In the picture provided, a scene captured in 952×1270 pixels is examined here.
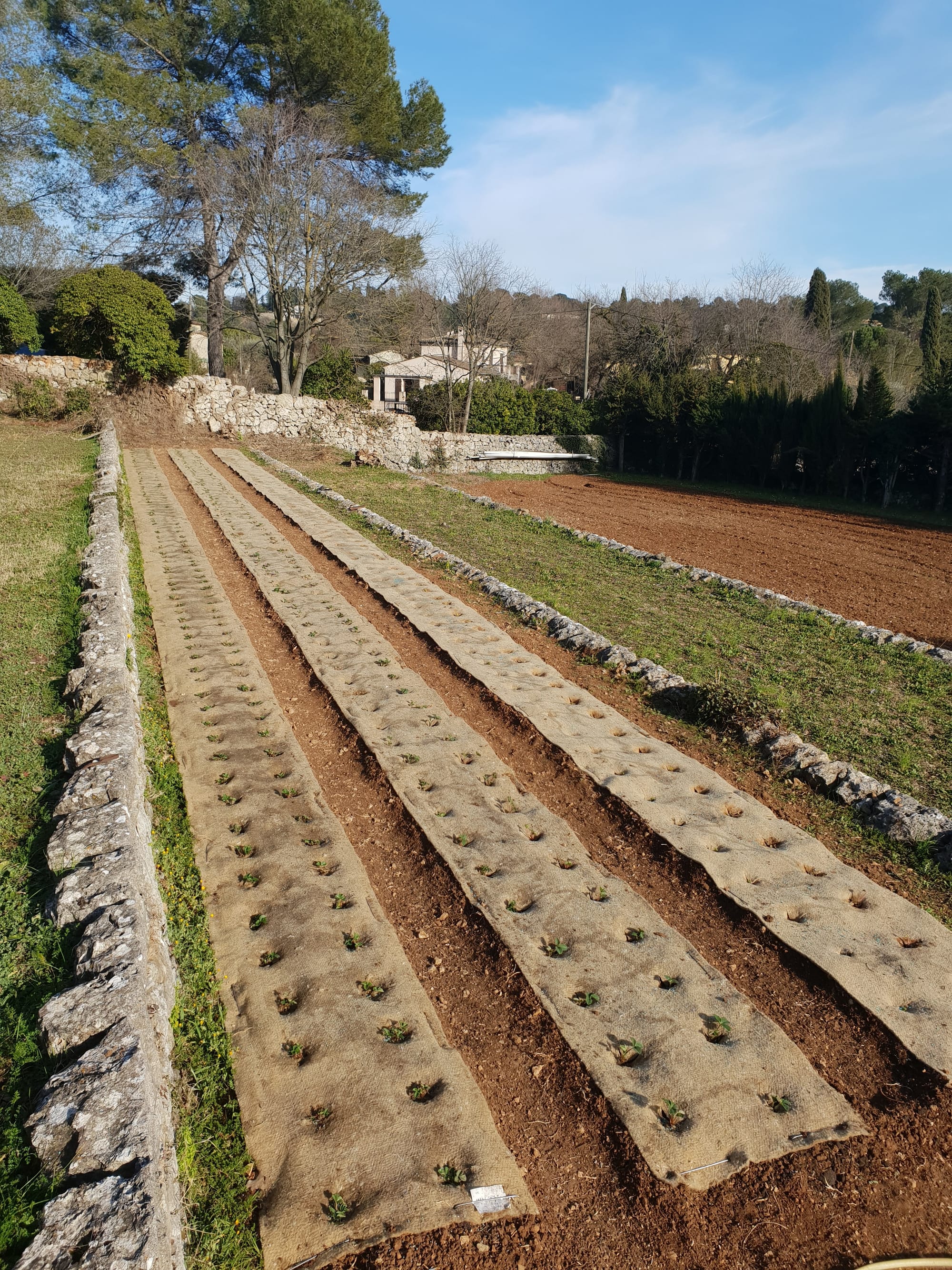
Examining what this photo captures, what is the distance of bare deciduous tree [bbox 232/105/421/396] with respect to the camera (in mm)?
24141

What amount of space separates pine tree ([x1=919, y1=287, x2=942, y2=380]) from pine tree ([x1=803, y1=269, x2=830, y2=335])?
351 inches

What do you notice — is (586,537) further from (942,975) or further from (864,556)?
(942,975)

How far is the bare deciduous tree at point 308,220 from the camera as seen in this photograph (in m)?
24.1

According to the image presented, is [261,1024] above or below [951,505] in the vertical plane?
below

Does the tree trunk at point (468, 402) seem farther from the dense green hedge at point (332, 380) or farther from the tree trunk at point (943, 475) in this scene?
the tree trunk at point (943, 475)

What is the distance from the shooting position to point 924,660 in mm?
7855

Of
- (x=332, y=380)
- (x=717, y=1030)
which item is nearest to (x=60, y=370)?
(x=332, y=380)

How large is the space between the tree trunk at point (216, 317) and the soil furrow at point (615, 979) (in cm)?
2433

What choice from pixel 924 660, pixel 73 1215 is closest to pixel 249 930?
pixel 73 1215

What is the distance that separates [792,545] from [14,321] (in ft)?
77.2

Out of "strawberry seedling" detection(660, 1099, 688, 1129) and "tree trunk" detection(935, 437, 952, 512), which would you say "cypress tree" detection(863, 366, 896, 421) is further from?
"strawberry seedling" detection(660, 1099, 688, 1129)

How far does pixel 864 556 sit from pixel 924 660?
653 cm

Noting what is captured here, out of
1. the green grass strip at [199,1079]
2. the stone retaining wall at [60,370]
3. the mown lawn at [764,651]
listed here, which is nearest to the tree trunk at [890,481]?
the mown lawn at [764,651]

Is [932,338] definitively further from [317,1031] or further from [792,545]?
[317,1031]
